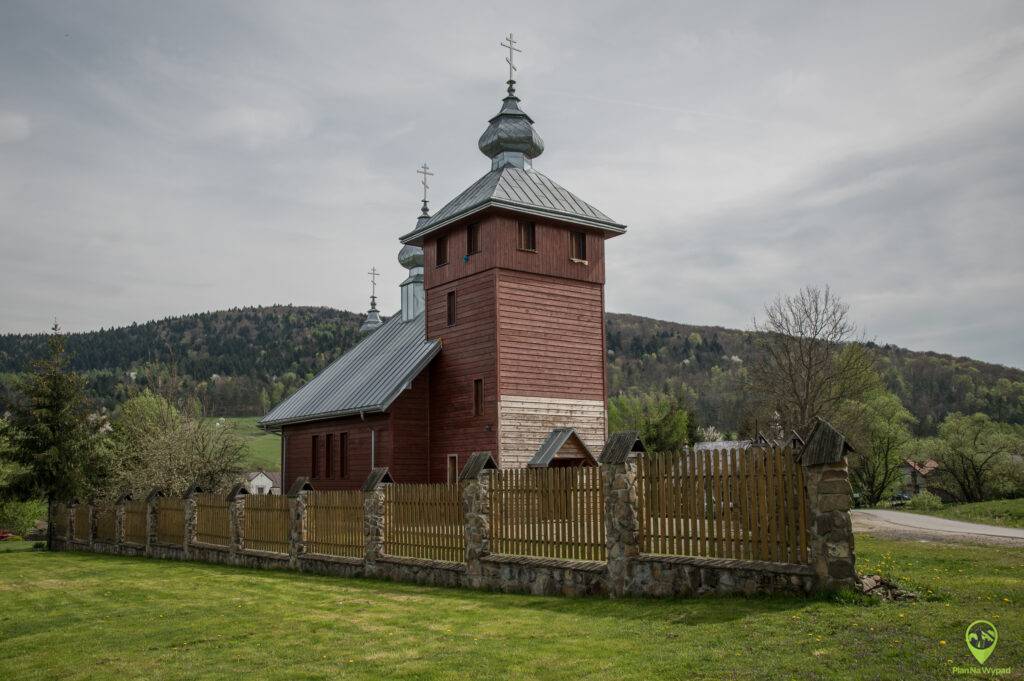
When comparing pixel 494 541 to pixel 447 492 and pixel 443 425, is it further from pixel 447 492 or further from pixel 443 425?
pixel 443 425

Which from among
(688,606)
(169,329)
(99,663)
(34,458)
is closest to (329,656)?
(99,663)

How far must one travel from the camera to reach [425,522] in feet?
53.9

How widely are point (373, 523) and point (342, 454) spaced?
16.4 m

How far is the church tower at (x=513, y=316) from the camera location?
27.6m

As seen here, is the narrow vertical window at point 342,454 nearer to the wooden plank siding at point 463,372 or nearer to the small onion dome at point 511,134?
the wooden plank siding at point 463,372

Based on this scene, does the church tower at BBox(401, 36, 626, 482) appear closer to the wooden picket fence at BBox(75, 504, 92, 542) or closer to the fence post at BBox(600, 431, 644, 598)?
the wooden picket fence at BBox(75, 504, 92, 542)

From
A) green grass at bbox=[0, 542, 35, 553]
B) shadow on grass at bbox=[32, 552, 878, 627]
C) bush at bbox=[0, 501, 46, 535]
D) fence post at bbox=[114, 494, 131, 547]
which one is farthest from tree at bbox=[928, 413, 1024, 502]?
bush at bbox=[0, 501, 46, 535]

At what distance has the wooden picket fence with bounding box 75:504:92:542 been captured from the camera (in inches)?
1264

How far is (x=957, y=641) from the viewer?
7859 mm

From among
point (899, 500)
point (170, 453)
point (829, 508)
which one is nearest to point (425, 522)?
point (829, 508)

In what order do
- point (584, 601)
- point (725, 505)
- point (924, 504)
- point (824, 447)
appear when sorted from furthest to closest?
point (924, 504), point (584, 601), point (725, 505), point (824, 447)

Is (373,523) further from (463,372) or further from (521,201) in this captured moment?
(521,201)

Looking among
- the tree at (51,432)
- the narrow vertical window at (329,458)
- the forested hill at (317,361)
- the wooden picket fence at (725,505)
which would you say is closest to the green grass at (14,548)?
the tree at (51,432)

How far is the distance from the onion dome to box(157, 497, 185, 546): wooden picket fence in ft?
52.2
